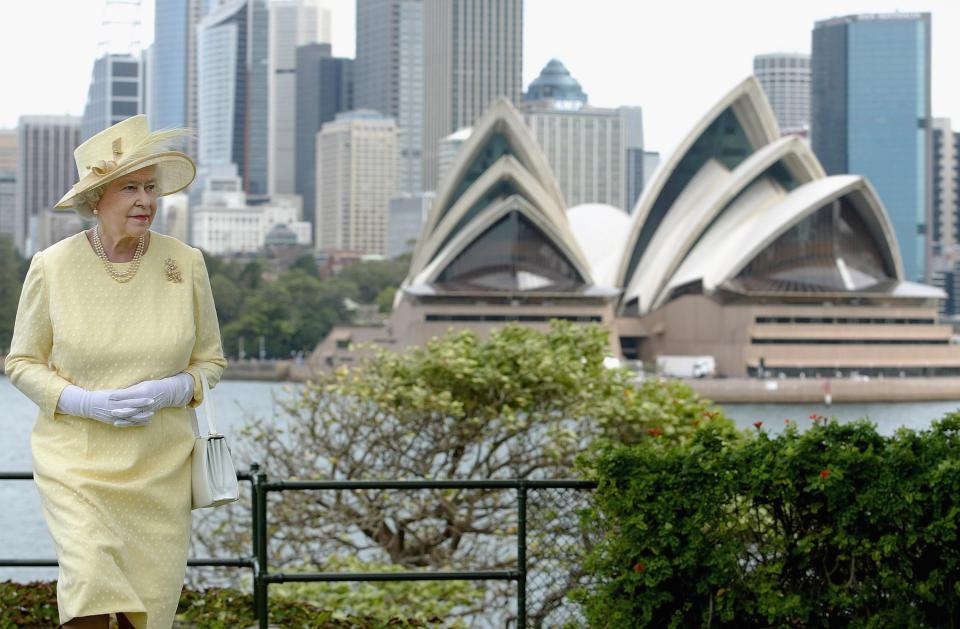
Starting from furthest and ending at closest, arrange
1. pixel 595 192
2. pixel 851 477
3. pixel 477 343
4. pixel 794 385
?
1. pixel 595 192
2. pixel 794 385
3. pixel 477 343
4. pixel 851 477

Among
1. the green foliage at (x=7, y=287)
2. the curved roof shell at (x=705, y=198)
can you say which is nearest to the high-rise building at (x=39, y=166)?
the green foliage at (x=7, y=287)

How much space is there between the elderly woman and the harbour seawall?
5156 cm

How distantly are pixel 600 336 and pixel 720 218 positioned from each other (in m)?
49.2

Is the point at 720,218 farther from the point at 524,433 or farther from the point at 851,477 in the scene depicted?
the point at 851,477

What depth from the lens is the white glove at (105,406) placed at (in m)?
3.22

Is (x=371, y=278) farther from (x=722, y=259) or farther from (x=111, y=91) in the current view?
(x=111, y=91)

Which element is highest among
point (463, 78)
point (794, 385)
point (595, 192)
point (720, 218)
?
point (463, 78)

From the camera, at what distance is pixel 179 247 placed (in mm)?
3461

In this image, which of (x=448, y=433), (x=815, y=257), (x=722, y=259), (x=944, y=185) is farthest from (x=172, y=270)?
(x=944, y=185)

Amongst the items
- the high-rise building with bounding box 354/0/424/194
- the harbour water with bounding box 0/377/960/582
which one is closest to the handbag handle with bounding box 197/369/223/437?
the harbour water with bounding box 0/377/960/582

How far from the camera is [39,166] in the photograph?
553ft

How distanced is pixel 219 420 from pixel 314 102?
14457 cm

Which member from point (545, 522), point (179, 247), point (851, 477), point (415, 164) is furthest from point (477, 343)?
point (415, 164)

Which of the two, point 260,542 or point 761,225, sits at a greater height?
point 761,225
